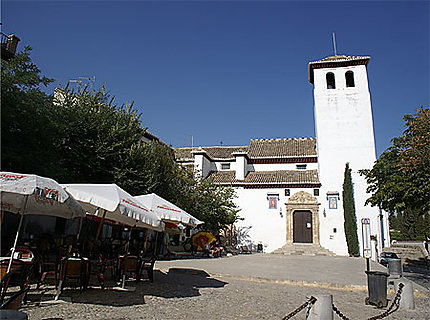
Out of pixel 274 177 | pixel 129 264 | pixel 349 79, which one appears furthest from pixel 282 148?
pixel 129 264

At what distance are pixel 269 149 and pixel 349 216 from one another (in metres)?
10.2

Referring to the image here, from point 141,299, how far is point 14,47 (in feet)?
59.1

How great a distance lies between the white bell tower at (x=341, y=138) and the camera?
2555cm

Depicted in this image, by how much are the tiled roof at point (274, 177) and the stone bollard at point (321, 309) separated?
71.0 ft

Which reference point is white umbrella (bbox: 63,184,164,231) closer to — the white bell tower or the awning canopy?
the awning canopy

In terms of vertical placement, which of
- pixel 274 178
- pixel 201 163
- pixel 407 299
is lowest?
pixel 407 299

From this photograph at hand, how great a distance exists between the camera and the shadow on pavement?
645cm

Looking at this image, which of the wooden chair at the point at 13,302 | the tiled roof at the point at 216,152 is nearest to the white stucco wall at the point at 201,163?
the tiled roof at the point at 216,152

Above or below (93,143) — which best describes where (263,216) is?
below

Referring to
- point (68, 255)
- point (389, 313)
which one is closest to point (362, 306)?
point (389, 313)

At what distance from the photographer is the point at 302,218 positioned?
86.8 ft

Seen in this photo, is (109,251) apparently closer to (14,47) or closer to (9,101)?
(9,101)

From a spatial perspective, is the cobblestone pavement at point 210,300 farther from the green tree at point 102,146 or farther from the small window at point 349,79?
the small window at point 349,79

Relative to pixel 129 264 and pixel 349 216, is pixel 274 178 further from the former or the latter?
pixel 129 264
